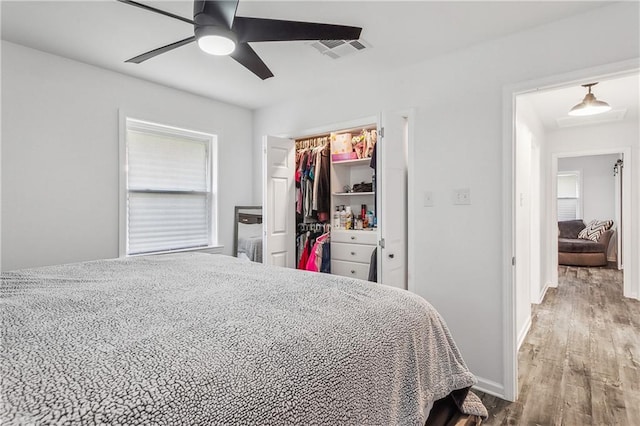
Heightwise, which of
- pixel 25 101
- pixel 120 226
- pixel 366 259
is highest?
pixel 25 101

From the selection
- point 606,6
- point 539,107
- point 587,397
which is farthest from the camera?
point 539,107

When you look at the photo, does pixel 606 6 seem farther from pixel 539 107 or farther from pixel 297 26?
pixel 539 107

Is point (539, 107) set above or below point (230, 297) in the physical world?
above

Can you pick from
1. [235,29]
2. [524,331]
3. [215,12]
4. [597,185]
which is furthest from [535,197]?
[597,185]

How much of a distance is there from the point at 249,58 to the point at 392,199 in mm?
1516

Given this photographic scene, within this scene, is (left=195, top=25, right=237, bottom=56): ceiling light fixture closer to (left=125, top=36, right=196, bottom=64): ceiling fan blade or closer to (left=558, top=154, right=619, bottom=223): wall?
(left=125, top=36, right=196, bottom=64): ceiling fan blade

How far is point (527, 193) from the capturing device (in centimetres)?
355

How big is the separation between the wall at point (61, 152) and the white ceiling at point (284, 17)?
165 mm

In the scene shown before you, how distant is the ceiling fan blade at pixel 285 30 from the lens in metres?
1.57

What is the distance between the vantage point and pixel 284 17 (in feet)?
6.83

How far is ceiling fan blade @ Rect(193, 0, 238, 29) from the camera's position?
141cm

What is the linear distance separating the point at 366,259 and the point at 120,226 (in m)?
2.52

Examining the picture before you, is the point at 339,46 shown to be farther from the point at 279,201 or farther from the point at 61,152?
the point at 61,152

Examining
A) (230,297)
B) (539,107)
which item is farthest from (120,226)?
(539,107)
